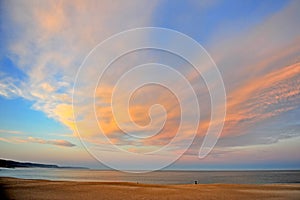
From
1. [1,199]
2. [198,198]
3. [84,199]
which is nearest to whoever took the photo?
[1,199]

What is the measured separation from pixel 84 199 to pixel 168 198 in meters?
1.93

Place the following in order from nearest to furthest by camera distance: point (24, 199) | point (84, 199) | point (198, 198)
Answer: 1. point (24, 199)
2. point (84, 199)
3. point (198, 198)

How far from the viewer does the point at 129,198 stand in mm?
6656

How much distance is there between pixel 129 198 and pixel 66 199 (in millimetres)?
1425

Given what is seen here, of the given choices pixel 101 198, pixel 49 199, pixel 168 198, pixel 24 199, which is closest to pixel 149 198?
pixel 168 198

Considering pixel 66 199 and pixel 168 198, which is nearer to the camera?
pixel 66 199

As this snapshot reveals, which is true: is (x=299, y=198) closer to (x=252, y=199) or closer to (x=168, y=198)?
(x=252, y=199)

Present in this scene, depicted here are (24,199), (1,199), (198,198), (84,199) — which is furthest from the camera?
(198,198)

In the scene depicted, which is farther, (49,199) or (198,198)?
(198,198)

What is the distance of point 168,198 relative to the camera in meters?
6.69

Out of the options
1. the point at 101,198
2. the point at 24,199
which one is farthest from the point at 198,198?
the point at 24,199

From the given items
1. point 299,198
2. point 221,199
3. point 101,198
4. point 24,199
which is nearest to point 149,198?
point 101,198

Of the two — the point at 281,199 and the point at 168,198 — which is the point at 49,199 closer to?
the point at 168,198

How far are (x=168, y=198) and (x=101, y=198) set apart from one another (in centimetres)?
156
